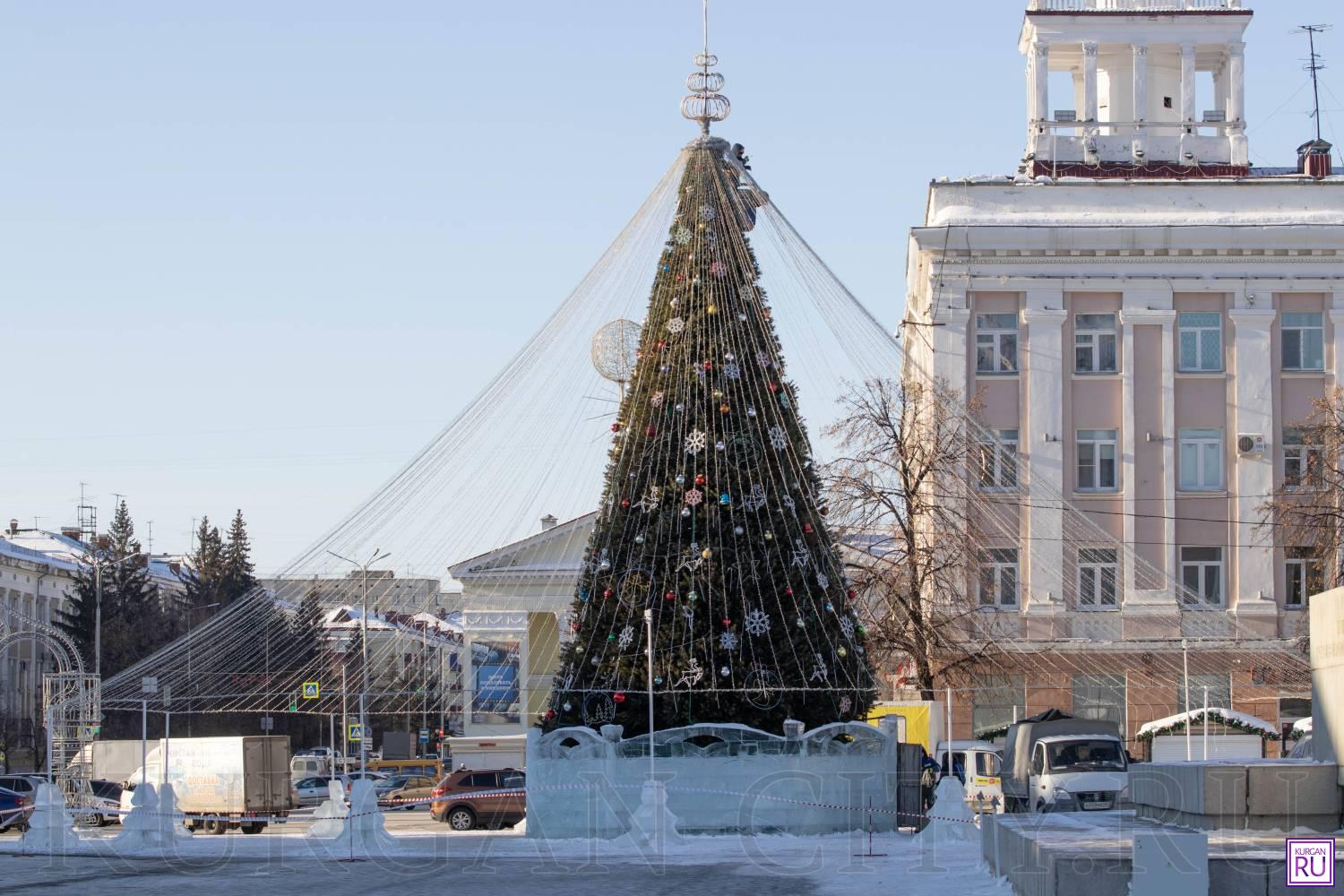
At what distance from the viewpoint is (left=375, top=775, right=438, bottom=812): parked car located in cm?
4781

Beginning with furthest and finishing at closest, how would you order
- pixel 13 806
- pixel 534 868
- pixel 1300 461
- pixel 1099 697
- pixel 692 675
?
1. pixel 1300 461
2. pixel 1099 697
3. pixel 13 806
4. pixel 692 675
5. pixel 534 868

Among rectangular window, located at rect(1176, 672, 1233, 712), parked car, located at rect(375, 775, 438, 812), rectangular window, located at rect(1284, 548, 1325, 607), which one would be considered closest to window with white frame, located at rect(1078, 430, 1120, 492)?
rectangular window, located at rect(1284, 548, 1325, 607)

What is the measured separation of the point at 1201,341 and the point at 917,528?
28.4ft

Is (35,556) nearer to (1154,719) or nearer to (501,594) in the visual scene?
(501,594)

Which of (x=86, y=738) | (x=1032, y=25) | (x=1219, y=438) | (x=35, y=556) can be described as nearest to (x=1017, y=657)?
(x=1219, y=438)

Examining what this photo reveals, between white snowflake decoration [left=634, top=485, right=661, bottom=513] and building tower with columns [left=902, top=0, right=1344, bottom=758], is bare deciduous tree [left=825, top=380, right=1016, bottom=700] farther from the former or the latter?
white snowflake decoration [left=634, top=485, right=661, bottom=513]

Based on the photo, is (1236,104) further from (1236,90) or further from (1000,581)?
(1000,581)

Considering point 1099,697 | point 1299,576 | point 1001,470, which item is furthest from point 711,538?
point 1299,576

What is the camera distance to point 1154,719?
4191cm

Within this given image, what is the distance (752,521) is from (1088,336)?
65.7 ft

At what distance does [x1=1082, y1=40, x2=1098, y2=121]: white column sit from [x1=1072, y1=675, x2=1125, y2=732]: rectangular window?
559 inches

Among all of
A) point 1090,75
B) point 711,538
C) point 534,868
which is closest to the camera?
point 534,868

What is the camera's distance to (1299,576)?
42.5 meters

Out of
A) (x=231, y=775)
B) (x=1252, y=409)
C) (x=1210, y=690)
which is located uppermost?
(x=1252, y=409)
